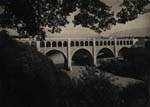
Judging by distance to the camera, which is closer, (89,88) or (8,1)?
(8,1)

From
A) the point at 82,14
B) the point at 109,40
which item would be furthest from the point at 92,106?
the point at 109,40

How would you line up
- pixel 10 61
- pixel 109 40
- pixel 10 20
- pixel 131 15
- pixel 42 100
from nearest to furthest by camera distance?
pixel 42 100 < pixel 10 61 < pixel 10 20 < pixel 131 15 < pixel 109 40

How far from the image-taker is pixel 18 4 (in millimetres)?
5887

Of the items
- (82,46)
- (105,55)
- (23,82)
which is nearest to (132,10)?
(23,82)

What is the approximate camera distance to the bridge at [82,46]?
152 feet

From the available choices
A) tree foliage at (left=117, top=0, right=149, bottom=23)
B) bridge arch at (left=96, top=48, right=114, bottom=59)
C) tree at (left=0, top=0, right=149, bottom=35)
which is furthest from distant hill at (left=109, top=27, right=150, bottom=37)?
tree at (left=0, top=0, right=149, bottom=35)

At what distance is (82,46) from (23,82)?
46.6m

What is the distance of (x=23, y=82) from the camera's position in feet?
18.4

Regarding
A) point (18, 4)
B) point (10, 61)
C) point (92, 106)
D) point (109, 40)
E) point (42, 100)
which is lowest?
point (92, 106)

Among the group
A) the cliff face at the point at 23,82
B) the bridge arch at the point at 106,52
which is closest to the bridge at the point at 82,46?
the bridge arch at the point at 106,52

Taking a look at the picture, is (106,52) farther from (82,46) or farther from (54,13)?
(54,13)

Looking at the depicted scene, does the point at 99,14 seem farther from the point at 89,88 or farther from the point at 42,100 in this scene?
the point at 42,100

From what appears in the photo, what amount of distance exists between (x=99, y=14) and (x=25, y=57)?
13.0 feet

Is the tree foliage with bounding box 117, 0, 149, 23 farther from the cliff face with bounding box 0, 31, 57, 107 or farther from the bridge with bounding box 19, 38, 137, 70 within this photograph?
the bridge with bounding box 19, 38, 137, 70
